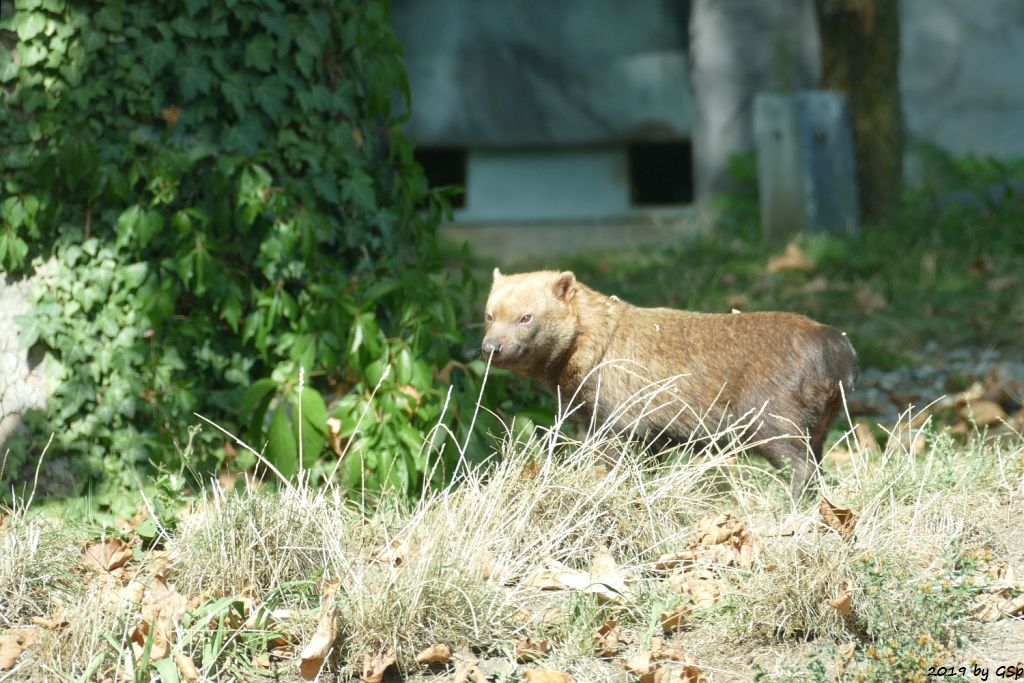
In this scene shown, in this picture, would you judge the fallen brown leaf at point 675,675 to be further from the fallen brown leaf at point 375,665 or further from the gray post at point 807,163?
the gray post at point 807,163

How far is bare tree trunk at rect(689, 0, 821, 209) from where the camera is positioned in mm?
14367

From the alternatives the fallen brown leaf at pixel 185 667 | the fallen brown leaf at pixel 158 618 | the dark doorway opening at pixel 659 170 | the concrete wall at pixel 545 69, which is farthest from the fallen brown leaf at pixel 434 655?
the dark doorway opening at pixel 659 170

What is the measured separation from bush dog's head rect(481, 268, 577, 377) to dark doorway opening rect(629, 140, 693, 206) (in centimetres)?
989

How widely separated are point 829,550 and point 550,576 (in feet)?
3.44

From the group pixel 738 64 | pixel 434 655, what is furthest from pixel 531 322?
pixel 738 64

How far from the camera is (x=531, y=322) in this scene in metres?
6.04

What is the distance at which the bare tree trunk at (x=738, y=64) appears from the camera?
47.1 feet

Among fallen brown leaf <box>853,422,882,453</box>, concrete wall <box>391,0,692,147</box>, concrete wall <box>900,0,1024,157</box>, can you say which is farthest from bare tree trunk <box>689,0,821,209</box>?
fallen brown leaf <box>853,422,882,453</box>

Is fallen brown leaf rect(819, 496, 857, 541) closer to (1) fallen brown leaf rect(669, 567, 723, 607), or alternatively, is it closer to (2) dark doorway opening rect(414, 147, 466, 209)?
(1) fallen brown leaf rect(669, 567, 723, 607)

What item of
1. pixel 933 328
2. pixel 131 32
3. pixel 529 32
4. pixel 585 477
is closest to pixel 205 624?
pixel 585 477

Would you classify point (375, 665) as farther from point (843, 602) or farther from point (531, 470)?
point (843, 602)

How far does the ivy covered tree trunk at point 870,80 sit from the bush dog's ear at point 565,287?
23.6 ft

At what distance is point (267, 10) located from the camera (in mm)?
6520

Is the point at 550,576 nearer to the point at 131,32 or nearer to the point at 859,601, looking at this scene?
the point at 859,601
